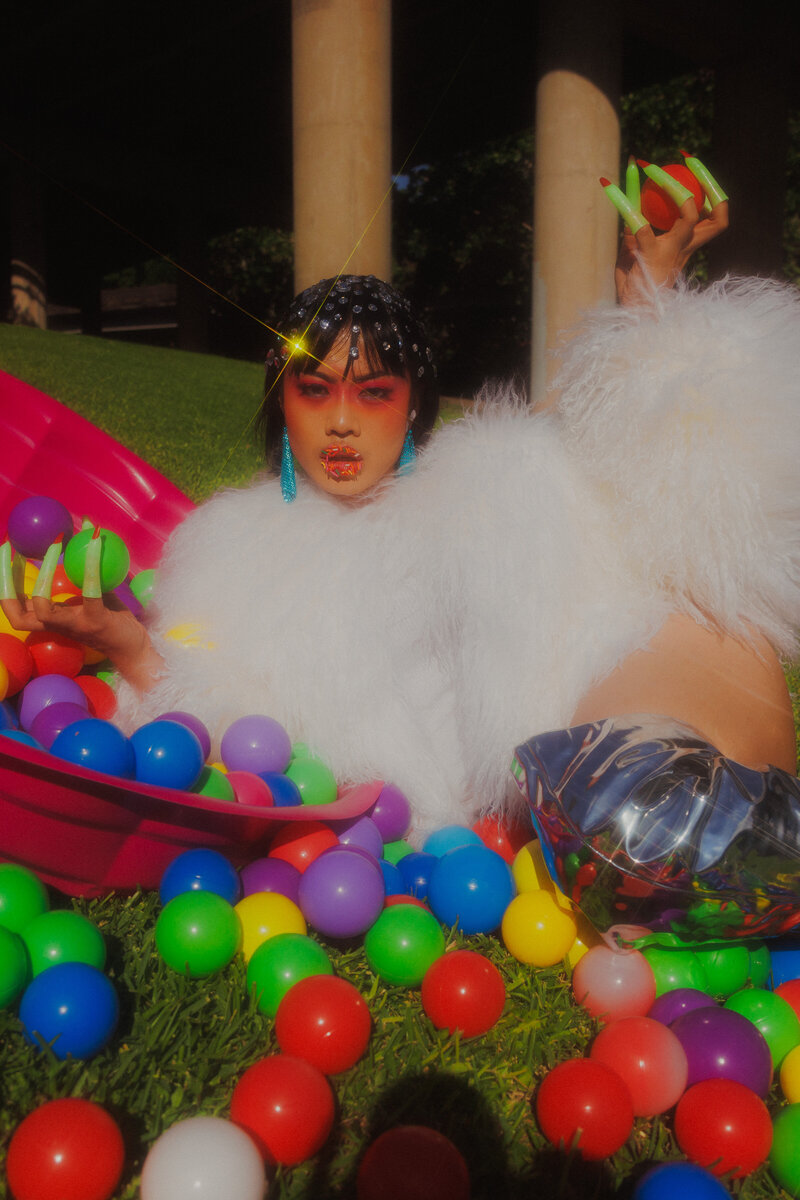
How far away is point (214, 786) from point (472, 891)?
0.51m

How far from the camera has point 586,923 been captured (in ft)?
5.08

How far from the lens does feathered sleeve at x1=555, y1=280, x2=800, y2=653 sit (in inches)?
58.4

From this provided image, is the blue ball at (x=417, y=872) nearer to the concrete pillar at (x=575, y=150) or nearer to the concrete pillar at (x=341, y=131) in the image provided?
the concrete pillar at (x=341, y=131)

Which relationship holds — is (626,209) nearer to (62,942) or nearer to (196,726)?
(196,726)

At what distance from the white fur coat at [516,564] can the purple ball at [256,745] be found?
0.05m

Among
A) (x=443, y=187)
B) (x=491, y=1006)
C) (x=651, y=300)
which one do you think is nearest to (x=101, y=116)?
(x=443, y=187)

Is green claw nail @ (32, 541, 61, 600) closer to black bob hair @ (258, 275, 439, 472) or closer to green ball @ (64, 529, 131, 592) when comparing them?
green ball @ (64, 529, 131, 592)

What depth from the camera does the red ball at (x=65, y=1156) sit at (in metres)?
0.97

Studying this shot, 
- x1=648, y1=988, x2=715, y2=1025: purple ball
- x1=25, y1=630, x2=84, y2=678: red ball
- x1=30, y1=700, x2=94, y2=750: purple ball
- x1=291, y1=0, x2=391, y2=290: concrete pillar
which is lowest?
x1=648, y1=988, x2=715, y2=1025: purple ball

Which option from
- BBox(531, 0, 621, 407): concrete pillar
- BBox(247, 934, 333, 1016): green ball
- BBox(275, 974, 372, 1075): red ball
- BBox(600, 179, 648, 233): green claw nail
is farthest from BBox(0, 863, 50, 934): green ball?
BBox(531, 0, 621, 407): concrete pillar

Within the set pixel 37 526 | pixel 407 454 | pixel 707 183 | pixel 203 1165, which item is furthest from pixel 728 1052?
pixel 37 526

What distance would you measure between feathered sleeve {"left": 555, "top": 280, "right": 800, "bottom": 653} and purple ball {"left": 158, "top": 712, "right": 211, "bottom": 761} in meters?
0.87

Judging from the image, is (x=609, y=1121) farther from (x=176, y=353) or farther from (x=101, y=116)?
(x=101, y=116)

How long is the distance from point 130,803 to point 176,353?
10102mm
